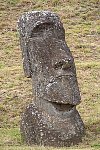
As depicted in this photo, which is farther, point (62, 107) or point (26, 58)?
point (26, 58)

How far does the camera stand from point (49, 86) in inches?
418

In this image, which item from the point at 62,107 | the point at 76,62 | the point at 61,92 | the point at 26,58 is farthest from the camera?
the point at 76,62

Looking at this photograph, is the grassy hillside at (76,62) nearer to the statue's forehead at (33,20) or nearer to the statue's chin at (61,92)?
the statue's chin at (61,92)

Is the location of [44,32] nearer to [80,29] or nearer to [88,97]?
[88,97]

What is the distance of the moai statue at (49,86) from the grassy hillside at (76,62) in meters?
0.40

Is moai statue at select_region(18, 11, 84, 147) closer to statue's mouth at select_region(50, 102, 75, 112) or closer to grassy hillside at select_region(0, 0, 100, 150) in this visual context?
statue's mouth at select_region(50, 102, 75, 112)

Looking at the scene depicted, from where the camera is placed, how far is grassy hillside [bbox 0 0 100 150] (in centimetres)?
1208

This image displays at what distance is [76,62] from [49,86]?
31.4 feet

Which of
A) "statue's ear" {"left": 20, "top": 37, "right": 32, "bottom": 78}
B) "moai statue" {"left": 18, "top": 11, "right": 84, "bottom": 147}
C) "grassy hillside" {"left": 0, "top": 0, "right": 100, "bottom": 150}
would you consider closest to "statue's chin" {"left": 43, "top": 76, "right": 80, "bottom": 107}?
"moai statue" {"left": 18, "top": 11, "right": 84, "bottom": 147}

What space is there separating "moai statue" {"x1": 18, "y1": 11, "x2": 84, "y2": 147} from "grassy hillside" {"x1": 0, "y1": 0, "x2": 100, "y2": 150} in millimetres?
399

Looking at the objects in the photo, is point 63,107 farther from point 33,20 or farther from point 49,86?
point 33,20

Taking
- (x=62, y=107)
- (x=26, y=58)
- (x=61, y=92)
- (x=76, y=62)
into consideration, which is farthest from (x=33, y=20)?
(x=76, y=62)

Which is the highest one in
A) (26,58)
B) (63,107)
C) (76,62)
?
(26,58)

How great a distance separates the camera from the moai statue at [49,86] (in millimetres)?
10586
